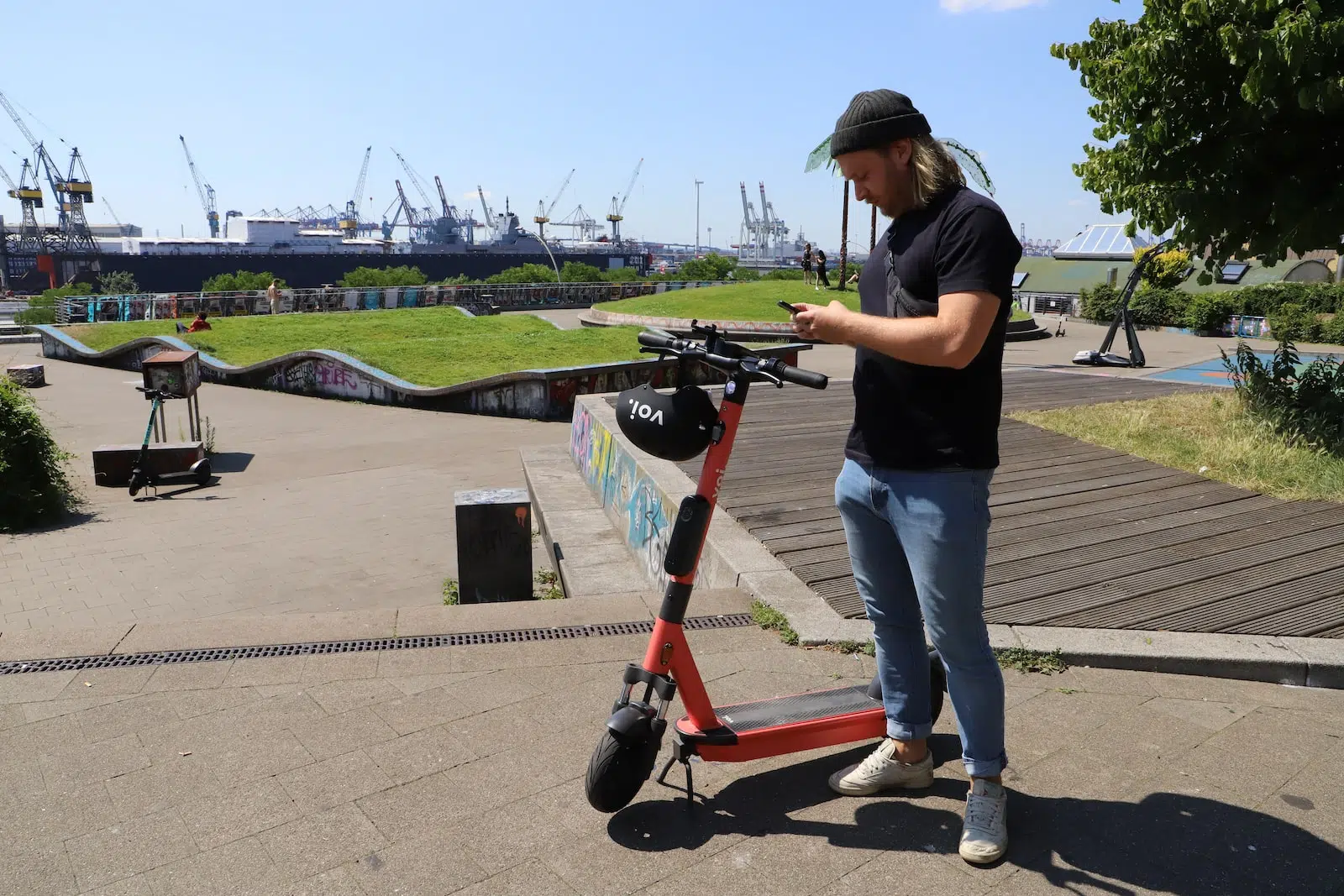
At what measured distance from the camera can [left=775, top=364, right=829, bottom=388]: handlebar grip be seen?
8.34ft

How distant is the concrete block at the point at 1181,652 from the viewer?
3.78 meters

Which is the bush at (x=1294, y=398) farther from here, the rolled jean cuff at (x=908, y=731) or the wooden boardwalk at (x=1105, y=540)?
the rolled jean cuff at (x=908, y=731)

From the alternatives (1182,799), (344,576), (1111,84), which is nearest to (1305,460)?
(1111,84)

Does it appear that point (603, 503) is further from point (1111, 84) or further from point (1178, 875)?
point (1178, 875)

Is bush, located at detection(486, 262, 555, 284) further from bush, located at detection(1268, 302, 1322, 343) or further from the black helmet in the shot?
the black helmet

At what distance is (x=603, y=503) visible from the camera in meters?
8.91

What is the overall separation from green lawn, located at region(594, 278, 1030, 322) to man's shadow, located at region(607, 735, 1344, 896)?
28.7 m

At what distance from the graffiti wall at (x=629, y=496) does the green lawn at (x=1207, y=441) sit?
153 inches

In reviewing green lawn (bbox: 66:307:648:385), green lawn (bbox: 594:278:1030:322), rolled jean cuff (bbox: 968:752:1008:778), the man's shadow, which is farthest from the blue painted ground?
rolled jean cuff (bbox: 968:752:1008:778)

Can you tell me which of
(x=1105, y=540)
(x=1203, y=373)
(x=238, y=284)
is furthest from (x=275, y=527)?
(x=238, y=284)

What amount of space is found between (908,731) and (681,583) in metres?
0.82

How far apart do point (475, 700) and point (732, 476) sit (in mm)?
3768

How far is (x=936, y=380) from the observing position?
8.17ft

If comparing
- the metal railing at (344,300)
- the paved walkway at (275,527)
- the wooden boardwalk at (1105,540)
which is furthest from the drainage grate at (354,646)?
the metal railing at (344,300)
